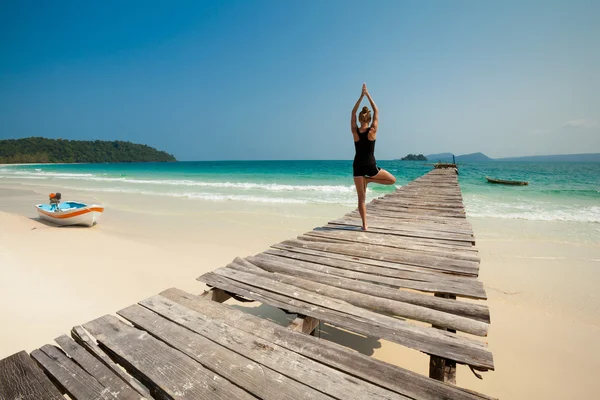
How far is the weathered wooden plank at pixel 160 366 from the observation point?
1678mm

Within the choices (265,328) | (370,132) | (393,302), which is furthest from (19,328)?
(370,132)

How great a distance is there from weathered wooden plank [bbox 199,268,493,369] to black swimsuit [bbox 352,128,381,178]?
286 centimetres

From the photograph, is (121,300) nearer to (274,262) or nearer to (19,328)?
(19,328)

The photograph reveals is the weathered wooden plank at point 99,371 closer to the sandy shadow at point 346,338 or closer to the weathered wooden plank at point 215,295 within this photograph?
the weathered wooden plank at point 215,295

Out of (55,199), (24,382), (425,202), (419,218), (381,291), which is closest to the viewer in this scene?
(24,382)

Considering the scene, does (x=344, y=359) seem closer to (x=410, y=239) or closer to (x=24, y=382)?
(x=24, y=382)

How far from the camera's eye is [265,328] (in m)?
2.32

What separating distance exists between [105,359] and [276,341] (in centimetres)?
116

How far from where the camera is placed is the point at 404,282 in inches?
126

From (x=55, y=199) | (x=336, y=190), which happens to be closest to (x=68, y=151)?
(x=336, y=190)

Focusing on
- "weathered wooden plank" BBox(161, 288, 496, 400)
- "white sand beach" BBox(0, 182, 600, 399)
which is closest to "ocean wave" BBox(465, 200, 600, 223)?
"white sand beach" BBox(0, 182, 600, 399)

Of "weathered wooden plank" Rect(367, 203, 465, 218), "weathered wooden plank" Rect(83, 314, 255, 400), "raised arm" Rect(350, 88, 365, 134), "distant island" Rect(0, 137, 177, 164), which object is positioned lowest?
"weathered wooden plank" Rect(83, 314, 255, 400)

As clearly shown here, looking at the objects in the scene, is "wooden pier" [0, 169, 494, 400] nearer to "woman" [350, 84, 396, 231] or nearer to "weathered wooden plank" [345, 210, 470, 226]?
"woman" [350, 84, 396, 231]

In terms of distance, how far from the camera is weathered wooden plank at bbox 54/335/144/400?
65.9 inches
